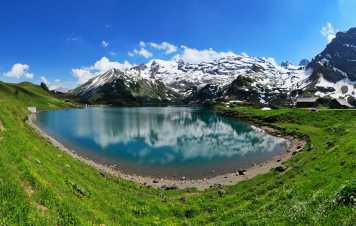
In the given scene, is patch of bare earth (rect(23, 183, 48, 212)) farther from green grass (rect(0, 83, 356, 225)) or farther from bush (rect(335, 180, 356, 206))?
bush (rect(335, 180, 356, 206))

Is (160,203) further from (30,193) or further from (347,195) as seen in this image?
(347,195)

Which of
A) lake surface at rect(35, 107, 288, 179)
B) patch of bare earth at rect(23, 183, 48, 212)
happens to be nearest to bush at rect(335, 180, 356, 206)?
patch of bare earth at rect(23, 183, 48, 212)

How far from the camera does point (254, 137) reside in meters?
103

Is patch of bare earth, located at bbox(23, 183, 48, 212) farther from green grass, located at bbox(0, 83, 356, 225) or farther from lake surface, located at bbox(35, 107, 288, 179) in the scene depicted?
lake surface, located at bbox(35, 107, 288, 179)

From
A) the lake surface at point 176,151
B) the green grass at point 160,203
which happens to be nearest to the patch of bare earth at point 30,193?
the green grass at point 160,203

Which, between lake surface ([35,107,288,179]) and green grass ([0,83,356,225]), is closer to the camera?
green grass ([0,83,356,225])

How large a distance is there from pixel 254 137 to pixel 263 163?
3950cm

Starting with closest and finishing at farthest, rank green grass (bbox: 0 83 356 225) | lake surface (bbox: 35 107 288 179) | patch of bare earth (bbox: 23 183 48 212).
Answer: green grass (bbox: 0 83 356 225) → patch of bare earth (bbox: 23 183 48 212) → lake surface (bbox: 35 107 288 179)

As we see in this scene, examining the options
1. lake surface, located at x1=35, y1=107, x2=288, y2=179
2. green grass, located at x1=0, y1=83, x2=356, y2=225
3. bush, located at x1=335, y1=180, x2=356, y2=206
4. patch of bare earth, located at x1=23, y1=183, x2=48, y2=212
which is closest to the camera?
bush, located at x1=335, y1=180, x2=356, y2=206

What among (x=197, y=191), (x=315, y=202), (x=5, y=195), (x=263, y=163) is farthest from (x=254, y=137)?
(x=5, y=195)

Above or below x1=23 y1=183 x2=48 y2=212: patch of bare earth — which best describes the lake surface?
below

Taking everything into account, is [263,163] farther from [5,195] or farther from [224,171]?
[5,195]

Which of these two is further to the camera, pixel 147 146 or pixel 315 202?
pixel 147 146

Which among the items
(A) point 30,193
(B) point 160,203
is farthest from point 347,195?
(B) point 160,203
